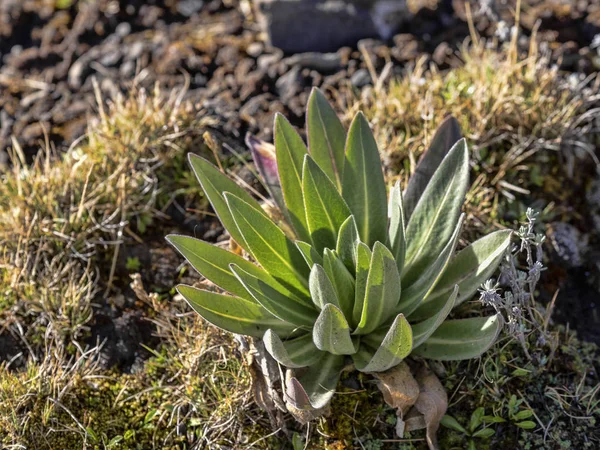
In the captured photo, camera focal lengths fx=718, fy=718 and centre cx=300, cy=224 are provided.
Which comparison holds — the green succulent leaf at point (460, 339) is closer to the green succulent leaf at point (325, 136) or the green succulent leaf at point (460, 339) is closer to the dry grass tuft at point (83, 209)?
the green succulent leaf at point (325, 136)

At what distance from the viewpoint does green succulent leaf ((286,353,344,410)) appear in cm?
205

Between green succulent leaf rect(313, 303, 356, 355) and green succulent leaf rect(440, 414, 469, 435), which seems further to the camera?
green succulent leaf rect(440, 414, 469, 435)

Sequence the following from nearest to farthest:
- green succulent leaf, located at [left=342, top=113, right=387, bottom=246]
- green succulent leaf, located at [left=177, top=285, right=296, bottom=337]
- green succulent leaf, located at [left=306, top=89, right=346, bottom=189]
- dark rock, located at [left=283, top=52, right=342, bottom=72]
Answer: green succulent leaf, located at [left=177, top=285, right=296, bottom=337], green succulent leaf, located at [left=342, top=113, right=387, bottom=246], green succulent leaf, located at [left=306, top=89, right=346, bottom=189], dark rock, located at [left=283, top=52, right=342, bottom=72]

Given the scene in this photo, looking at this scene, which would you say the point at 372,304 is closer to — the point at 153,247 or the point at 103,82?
the point at 153,247

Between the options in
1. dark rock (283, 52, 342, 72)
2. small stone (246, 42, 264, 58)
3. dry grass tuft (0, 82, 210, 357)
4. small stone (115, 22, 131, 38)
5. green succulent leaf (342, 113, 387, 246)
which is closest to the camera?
green succulent leaf (342, 113, 387, 246)

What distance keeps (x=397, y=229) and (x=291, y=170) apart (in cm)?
43

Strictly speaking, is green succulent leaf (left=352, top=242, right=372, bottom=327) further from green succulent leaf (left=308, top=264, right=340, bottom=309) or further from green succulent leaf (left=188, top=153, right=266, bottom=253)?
green succulent leaf (left=188, top=153, right=266, bottom=253)

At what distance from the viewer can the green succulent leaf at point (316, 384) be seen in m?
2.05

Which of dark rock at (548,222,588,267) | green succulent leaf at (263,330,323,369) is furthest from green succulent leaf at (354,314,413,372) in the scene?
dark rock at (548,222,588,267)

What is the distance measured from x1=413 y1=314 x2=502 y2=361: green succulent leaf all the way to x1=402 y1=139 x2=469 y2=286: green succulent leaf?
0.73 feet

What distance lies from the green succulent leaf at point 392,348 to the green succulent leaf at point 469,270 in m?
0.27

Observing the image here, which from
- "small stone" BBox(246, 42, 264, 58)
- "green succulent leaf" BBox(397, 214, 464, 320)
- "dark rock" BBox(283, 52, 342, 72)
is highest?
"small stone" BBox(246, 42, 264, 58)

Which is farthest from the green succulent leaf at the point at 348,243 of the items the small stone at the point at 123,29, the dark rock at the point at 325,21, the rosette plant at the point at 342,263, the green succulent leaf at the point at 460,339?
the small stone at the point at 123,29

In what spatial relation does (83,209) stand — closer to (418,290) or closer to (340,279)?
(340,279)
